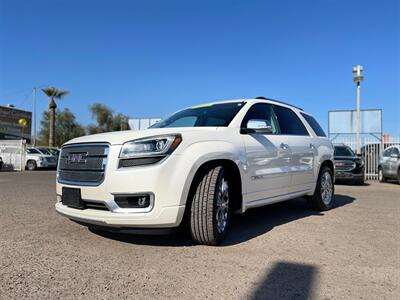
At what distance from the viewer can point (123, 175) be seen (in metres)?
3.49

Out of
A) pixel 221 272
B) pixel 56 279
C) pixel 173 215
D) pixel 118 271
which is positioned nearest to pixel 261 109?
pixel 173 215

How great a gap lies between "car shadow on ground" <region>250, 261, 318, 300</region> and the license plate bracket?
2008 mm

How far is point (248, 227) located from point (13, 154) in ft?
74.7

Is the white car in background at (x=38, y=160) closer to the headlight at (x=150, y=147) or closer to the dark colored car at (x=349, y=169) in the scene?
the dark colored car at (x=349, y=169)

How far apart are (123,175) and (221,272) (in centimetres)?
128

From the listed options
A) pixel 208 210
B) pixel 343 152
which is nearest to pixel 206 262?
pixel 208 210

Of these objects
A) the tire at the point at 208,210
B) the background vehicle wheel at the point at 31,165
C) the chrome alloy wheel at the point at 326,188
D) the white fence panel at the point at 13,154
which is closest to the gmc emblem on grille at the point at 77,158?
the tire at the point at 208,210

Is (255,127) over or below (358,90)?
below

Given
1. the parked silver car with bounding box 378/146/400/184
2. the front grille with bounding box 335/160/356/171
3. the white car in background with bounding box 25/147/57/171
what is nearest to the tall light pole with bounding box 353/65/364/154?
the parked silver car with bounding box 378/146/400/184

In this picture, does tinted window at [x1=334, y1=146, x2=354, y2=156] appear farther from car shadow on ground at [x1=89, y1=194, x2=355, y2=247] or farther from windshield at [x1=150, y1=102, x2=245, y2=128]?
windshield at [x1=150, y1=102, x2=245, y2=128]

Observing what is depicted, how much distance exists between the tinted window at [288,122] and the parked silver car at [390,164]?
9694 mm

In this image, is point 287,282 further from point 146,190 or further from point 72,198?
point 72,198

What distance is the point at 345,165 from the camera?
1293 centimetres

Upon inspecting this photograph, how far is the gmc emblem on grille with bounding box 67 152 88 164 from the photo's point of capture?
152 inches
